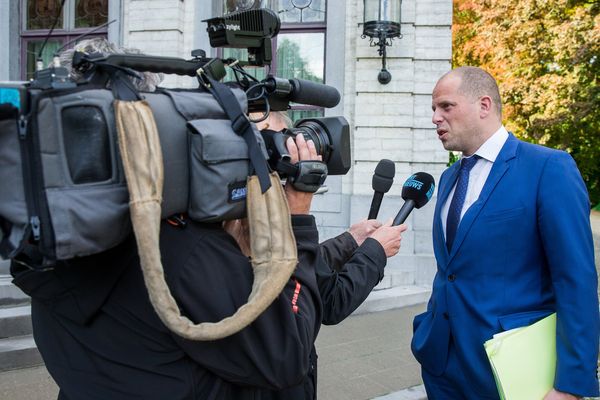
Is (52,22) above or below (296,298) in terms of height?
above

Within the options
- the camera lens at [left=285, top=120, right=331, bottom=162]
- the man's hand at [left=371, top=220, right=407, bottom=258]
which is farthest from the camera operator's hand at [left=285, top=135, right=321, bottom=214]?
the man's hand at [left=371, top=220, right=407, bottom=258]

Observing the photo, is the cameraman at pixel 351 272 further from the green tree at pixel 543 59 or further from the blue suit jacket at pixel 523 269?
the green tree at pixel 543 59

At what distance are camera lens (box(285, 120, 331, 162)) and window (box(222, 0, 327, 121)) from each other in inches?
277

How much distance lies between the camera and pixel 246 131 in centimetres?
150

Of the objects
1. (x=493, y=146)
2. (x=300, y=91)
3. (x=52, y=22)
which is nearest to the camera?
(x=300, y=91)

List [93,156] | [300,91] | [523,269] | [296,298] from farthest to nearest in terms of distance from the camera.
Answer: [523,269]
[300,91]
[296,298]
[93,156]

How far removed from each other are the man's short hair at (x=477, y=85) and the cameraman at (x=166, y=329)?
4.54 feet

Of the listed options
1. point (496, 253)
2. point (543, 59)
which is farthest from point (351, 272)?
point (543, 59)

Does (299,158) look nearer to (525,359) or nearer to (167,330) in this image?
(167,330)

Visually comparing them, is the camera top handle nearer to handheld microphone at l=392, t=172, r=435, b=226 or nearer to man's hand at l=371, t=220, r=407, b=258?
man's hand at l=371, t=220, r=407, b=258

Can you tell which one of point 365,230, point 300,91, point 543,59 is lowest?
point 365,230

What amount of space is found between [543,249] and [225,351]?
1.39 meters

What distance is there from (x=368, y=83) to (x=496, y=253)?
6.09 metres

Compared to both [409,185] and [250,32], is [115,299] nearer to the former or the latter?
[250,32]
